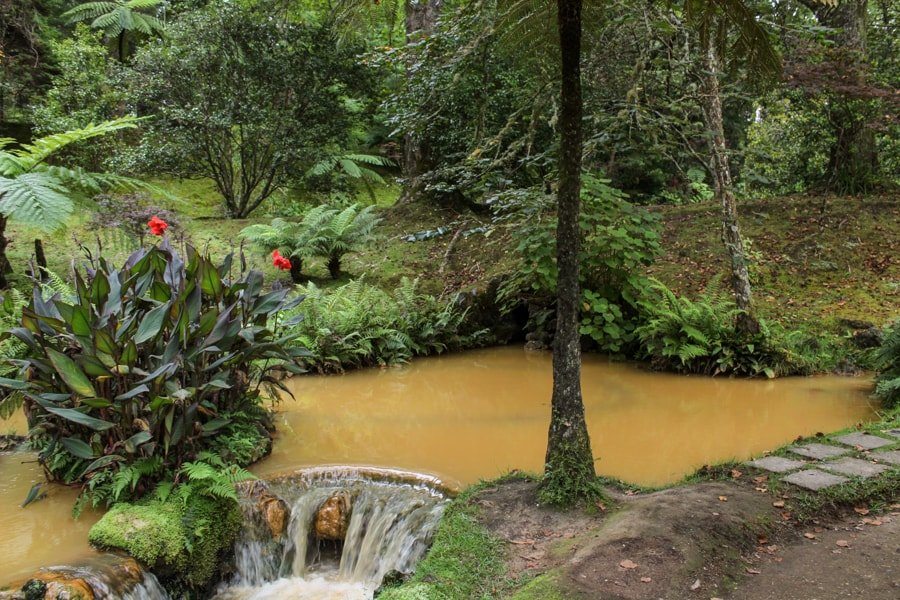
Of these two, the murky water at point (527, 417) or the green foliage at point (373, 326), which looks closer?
the murky water at point (527, 417)

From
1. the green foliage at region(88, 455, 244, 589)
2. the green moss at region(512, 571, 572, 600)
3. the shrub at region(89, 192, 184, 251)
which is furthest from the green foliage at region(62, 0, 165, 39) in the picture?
the green moss at region(512, 571, 572, 600)

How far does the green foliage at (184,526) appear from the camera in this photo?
3619 millimetres

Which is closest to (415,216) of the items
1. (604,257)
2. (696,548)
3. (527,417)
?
(604,257)

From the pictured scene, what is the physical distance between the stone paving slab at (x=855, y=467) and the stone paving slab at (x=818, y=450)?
0.12 m

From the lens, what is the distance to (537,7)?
353 centimetres

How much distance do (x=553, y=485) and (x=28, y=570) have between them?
289 cm

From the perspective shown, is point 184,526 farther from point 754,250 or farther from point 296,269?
point 754,250

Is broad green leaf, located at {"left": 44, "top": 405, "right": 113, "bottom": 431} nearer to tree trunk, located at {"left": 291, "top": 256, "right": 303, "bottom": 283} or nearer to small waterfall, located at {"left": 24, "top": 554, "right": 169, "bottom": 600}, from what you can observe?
small waterfall, located at {"left": 24, "top": 554, "right": 169, "bottom": 600}

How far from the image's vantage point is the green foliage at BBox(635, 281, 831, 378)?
714cm

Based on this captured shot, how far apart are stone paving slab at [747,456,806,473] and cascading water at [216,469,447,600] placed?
207cm

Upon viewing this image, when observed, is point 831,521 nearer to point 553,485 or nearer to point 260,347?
point 553,485

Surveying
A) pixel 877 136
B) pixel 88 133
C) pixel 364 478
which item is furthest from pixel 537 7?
pixel 877 136

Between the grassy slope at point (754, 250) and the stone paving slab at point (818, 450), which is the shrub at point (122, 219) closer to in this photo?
the grassy slope at point (754, 250)

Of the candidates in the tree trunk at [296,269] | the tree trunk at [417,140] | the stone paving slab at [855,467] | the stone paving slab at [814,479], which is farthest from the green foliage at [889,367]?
the tree trunk at [296,269]
